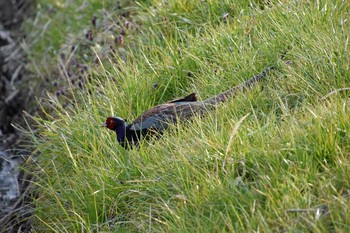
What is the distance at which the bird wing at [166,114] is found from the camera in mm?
4926

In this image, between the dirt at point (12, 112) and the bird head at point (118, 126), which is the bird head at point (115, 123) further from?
the dirt at point (12, 112)

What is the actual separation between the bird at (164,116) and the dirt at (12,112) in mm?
911

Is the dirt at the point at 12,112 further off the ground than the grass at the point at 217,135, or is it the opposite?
the grass at the point at 217,135

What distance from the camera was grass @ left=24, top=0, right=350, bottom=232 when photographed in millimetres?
3758

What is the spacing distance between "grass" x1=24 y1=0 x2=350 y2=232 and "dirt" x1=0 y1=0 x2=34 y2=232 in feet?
1.43

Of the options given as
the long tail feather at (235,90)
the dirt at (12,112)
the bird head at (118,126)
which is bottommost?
the dirt at (12,112)

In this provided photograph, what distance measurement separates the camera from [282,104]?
4.32 metres

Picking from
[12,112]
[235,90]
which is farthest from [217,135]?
[12,112]

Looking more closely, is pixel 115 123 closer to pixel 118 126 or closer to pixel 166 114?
pixel 118 126

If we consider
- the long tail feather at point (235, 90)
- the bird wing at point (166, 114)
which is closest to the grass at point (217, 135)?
the long tail feather at point (235, 90)

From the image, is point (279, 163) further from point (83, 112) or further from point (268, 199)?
point (83, 112)

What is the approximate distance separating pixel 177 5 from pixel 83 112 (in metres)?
1.45

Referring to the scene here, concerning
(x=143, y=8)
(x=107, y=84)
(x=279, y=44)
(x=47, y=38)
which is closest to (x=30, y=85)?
(x=47, y=38)

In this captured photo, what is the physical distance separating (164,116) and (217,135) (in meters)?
0.78
